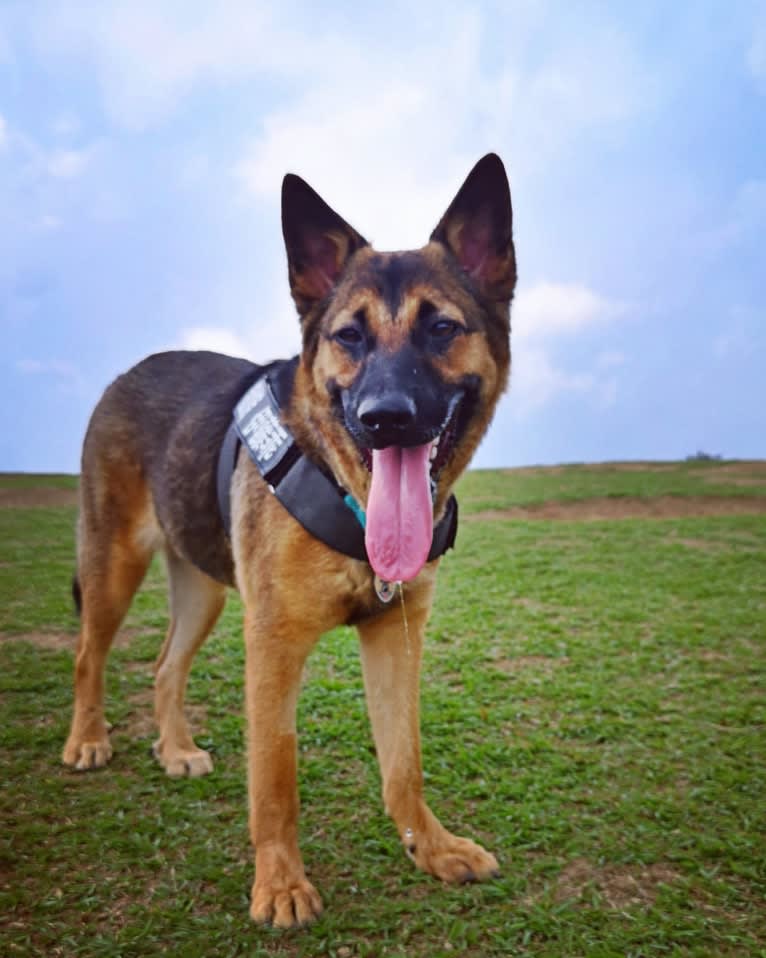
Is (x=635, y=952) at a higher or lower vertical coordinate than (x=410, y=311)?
lower

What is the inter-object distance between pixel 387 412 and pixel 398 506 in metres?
0.41

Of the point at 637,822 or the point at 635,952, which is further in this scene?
the point at 637,822

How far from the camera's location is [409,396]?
262 centimetres

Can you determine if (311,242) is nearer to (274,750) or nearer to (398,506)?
(398,506)

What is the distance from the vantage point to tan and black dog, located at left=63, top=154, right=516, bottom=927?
279cm

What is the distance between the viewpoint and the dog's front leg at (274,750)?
3023mm

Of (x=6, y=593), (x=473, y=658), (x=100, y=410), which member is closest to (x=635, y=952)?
(x=473, y=658)

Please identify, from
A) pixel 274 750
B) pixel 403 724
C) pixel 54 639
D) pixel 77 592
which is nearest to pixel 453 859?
pixel 403 724

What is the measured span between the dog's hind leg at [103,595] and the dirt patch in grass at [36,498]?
10.8 meters

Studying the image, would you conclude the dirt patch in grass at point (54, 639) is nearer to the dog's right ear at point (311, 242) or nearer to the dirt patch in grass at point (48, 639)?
the dirt patch in grass at point (48, 639)

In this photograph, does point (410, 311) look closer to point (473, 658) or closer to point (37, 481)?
point (473, 658)

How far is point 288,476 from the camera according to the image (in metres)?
3.15

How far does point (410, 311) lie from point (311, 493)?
0.83 m

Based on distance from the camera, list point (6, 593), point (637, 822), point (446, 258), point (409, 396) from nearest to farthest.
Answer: point (409, 396)
point (446, 258)
point (637, 822)
point (6, 593)
